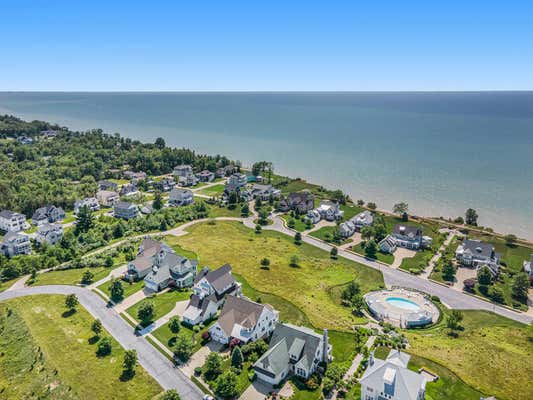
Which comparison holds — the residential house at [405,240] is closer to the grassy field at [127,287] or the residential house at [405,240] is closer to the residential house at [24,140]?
Answer: the grassy field at [127,287]

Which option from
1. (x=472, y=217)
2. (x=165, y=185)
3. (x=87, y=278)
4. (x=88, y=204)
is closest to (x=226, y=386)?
(x=87, y=278)

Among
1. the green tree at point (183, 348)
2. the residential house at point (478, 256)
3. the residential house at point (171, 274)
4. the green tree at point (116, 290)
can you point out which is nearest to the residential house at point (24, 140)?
the residential house at point (171, 274)

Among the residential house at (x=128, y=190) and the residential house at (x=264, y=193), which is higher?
the residential house at (x=264, y=193)

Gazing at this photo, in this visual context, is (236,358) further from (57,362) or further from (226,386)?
(57,362)

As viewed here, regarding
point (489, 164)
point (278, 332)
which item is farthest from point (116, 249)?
point (489, 164)

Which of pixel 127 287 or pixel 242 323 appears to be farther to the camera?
pixel 127 287

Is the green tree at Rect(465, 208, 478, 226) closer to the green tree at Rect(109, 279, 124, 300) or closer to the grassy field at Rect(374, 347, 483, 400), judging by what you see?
the grassy field at Rect(374, 347, 483, 400)

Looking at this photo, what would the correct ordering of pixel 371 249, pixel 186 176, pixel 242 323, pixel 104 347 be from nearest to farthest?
pixel 104 347
pixel 242 323
pixel 371 249
pixel 186 176
